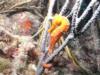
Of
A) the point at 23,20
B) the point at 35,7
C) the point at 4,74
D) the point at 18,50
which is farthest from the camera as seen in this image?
the point at 35,7

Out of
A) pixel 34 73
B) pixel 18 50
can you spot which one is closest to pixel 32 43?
pixel 18 50

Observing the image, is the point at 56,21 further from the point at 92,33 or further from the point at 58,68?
the point at 92,33

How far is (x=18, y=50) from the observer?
12.0 ft

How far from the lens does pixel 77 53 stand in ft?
14.4

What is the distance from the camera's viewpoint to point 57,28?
292cm

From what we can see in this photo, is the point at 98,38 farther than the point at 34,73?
Yes

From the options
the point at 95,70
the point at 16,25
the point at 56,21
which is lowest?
the point at 95,70

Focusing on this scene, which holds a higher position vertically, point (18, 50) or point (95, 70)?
point (18, 50)

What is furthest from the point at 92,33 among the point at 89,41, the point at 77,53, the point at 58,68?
the point at 58,68

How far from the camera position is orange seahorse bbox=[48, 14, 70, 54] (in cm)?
288

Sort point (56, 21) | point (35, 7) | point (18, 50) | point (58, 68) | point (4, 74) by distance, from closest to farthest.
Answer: point (56, 21) < point (4, 74) < point (18, 50) < point (58, 68) < point (35, 7)

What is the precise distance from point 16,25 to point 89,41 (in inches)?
59.5

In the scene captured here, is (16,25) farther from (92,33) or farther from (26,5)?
(92,33)

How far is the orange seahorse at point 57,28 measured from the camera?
114 inches
